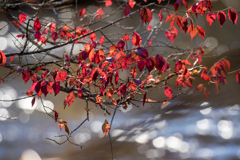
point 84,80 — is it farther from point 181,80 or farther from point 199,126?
point 199,126

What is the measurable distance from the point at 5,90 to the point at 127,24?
13.1 feet

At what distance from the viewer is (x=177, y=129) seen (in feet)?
10.7

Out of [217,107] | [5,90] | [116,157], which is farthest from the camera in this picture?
[5,90]

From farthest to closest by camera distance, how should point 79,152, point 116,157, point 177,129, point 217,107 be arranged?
1. point 217,107
2. point 177,129
3. point 79,152
4. point 116,157

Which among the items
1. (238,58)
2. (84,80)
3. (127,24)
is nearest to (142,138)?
(84,80)

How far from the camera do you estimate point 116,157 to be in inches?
109

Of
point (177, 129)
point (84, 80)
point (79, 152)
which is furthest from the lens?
point (177, 129)

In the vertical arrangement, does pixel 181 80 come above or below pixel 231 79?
below

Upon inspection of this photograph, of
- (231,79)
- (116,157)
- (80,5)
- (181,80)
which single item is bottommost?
(116,157)

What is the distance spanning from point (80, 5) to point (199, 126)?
5432 millimetres

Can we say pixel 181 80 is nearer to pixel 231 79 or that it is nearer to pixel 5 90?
pixel 231 79

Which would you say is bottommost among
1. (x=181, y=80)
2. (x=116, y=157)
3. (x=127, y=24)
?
(x=116, y=157)

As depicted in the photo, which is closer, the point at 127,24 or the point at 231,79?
the point at 231,79

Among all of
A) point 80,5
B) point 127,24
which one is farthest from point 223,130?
point 80,5
